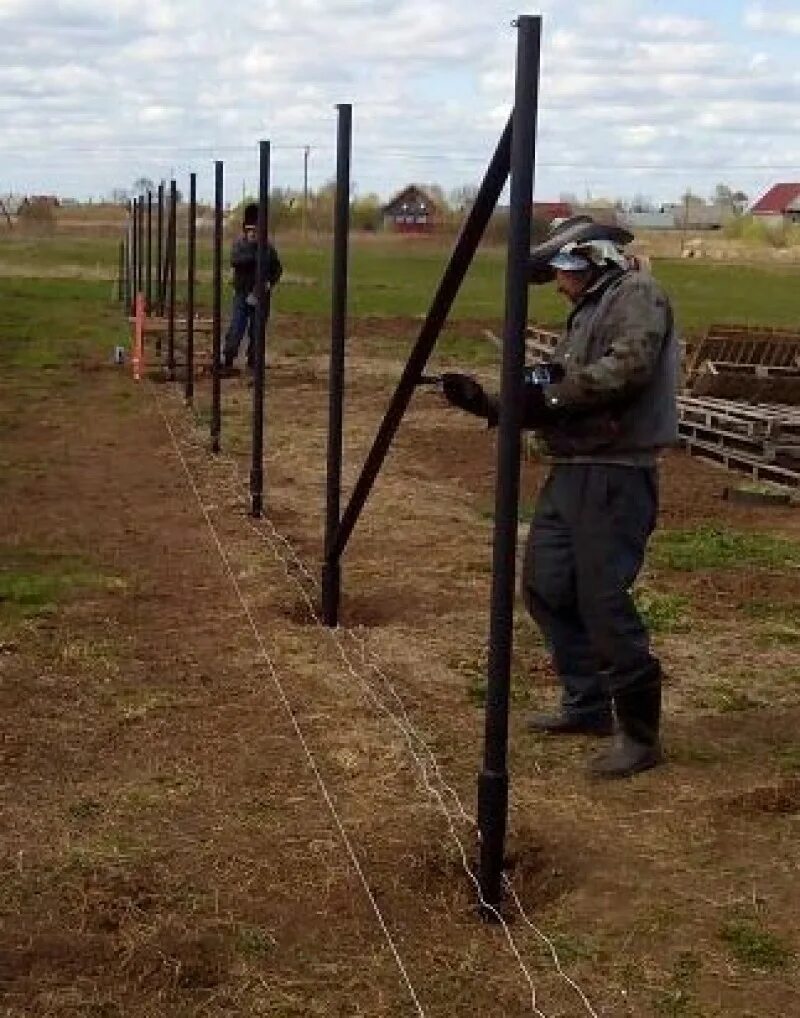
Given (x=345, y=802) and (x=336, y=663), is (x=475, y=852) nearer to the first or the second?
(x=345, y=802)

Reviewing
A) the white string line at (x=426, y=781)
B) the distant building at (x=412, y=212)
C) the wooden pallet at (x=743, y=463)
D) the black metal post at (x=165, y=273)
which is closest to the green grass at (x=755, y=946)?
the white string line at (x=426, y=781)

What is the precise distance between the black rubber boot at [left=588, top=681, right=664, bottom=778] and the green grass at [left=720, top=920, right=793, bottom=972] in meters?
1.11

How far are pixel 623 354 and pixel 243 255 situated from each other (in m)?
12.7

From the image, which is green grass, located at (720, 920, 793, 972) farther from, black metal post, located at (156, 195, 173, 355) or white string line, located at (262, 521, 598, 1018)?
black metal post, located at (156, 195, 173, 355)

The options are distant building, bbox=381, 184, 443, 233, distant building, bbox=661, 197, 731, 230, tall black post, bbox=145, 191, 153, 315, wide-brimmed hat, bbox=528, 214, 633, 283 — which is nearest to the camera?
wide-brimmed hat, bbox=528, 214, 633, 283

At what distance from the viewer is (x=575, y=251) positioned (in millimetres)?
5059

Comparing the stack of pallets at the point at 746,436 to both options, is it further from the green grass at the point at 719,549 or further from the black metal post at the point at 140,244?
the black metal post at the point at 140,244

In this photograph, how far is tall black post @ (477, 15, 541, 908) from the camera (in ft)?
12.9

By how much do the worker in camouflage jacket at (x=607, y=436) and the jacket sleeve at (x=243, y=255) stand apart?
39.7 ft

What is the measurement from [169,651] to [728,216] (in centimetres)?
10214

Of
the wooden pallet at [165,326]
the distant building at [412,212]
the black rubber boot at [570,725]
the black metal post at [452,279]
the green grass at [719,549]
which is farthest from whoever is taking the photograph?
the distant building at [412,212]

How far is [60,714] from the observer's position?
226 inches

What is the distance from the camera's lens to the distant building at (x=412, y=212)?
7106 centimetres

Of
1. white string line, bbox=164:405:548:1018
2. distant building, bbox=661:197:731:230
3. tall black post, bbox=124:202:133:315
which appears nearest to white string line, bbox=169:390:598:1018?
white string line, bbox=164:405:548:1018
